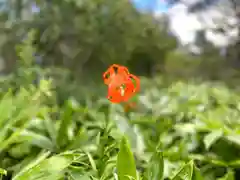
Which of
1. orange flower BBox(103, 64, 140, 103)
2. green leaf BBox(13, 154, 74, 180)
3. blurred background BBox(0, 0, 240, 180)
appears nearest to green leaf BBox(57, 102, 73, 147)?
blurred background BBox(0, 0, 240, 180)

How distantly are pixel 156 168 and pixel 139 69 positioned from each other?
151 inches

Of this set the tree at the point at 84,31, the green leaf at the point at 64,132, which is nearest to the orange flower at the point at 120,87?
the green leaf at the point at 64,132

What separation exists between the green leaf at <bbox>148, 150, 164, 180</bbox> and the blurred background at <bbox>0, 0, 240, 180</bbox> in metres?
0.15

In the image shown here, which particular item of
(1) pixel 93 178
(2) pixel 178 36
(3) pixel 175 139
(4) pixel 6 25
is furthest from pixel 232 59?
(1) pixel 93 178

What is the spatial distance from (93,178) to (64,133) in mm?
386

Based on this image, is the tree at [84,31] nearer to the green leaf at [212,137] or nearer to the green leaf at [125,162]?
the green leaf at [212,137]

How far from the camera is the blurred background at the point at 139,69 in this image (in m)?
1.23

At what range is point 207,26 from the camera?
469 cm

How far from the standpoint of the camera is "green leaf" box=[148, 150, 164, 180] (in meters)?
0.77

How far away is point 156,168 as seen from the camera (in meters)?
0.78

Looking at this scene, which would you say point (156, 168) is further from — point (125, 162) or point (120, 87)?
point (120, 87)

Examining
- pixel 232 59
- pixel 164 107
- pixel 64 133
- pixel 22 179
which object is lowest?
pixel 22 179

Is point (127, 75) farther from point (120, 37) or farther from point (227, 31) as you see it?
point (227, 31)

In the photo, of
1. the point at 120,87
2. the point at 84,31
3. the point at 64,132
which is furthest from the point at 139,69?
the point at 120,87
